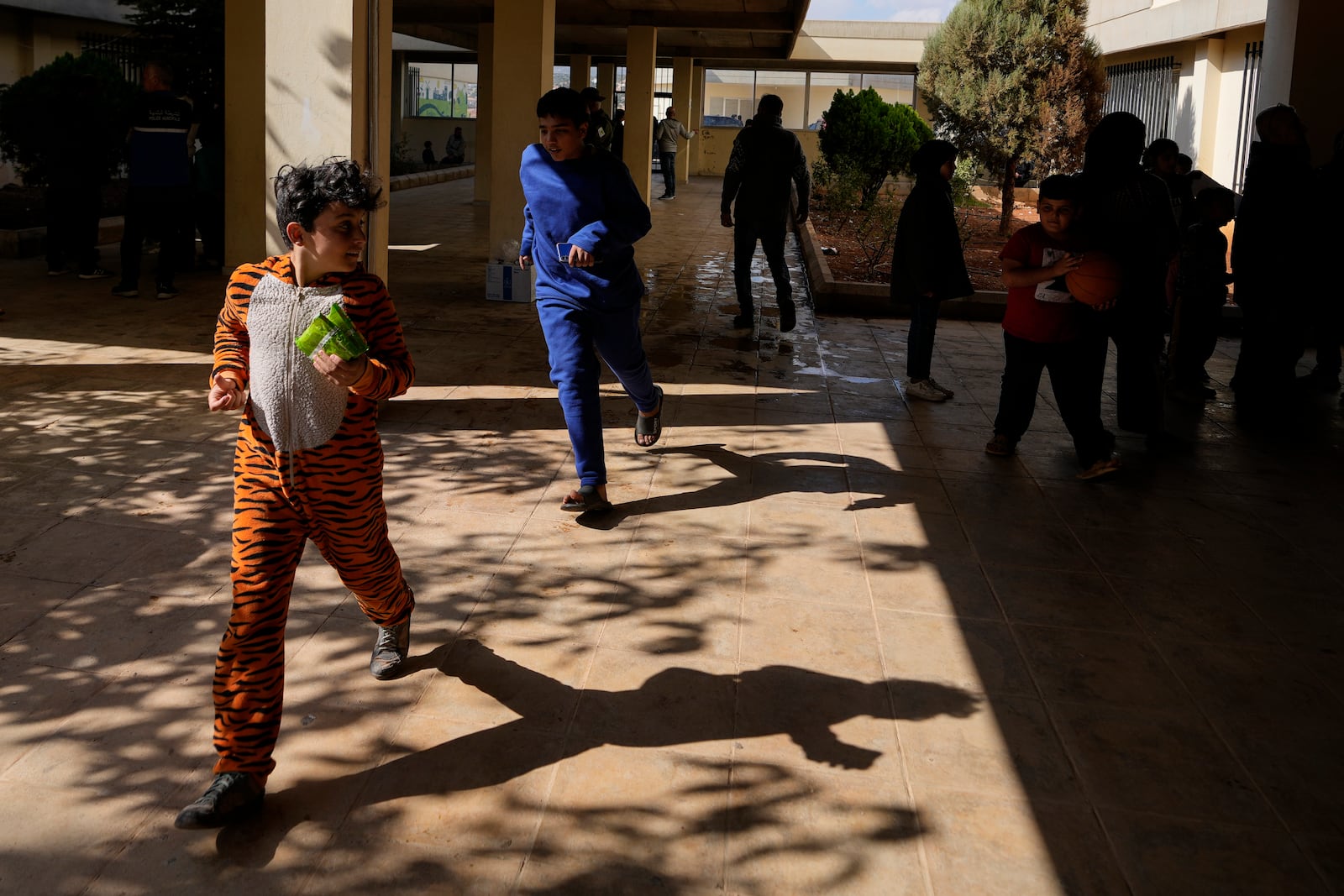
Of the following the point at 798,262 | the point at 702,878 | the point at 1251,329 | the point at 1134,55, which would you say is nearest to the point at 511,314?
the point at 1251,329

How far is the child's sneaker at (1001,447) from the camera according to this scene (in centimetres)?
661

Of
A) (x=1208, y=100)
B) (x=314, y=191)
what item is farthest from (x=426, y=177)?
(x=314, y=191)

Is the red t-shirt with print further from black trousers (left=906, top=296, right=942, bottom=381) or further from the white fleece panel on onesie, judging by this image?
the white fleece panel on onesie

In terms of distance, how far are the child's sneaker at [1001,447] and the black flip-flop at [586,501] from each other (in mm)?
2410

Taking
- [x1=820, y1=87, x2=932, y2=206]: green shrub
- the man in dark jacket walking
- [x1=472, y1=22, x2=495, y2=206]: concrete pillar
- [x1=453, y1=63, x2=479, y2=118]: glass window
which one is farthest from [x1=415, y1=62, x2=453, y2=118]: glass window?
the man in dark jacket walking

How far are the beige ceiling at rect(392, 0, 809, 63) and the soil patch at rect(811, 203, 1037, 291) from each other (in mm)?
3117

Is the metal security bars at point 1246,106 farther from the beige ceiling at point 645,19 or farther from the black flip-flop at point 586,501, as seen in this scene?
the black flip-flop at point 586,501

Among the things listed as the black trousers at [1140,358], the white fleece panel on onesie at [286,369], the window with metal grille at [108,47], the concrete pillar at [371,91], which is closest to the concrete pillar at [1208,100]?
the black trousers at [1140,358]

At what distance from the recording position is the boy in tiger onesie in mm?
2980

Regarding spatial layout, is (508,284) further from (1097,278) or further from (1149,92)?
(1149,92)

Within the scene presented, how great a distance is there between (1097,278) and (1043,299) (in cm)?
34

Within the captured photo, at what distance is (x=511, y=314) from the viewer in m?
10.2

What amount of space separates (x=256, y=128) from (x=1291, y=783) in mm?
10051

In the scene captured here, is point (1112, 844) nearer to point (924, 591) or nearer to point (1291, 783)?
point (1291, 783)
